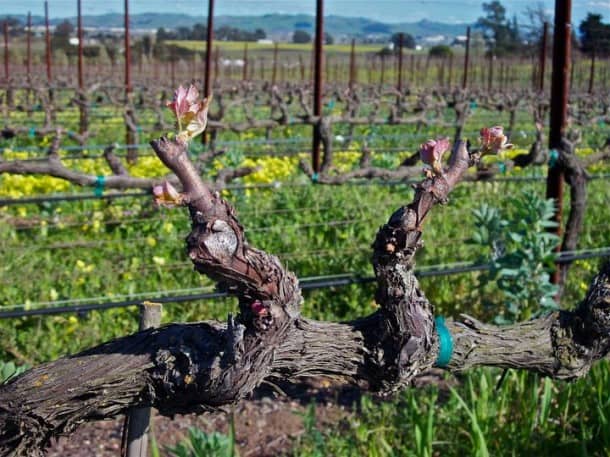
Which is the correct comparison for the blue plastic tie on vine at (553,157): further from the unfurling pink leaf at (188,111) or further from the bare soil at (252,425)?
the unfurling pink leaf at (188,111)

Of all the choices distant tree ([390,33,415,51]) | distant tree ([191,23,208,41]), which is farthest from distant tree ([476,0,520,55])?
distant tree ([191,23,208,41])

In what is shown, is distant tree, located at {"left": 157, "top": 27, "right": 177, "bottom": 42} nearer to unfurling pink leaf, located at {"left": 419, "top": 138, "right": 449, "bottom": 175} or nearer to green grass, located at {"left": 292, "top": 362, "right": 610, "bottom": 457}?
green grass, located at {"left": 292, "top": 362, "right": 610, "bottom": 457}

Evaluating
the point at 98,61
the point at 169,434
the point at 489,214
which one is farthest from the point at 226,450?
the point at 98,61

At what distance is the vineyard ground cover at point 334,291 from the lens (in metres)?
2.87

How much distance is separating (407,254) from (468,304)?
291 cm

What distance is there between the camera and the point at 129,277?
4617 mm

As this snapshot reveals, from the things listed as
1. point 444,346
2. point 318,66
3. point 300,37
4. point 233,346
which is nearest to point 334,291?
point 444,346

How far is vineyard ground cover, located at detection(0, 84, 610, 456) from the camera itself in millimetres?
2865

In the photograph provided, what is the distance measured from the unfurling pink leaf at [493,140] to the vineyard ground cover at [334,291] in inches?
48.2

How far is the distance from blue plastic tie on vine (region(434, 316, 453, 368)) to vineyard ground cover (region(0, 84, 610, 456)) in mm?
740

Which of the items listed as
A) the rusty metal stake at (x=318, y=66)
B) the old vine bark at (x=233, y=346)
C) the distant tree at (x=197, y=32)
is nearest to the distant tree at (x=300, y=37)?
the distant tree at (x=197, y=32)

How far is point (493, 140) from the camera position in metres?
1.35

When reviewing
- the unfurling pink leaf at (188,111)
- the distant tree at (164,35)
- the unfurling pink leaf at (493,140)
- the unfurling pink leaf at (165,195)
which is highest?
the distant tree at (164,35)

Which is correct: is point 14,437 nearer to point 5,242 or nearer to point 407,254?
point 407,254
